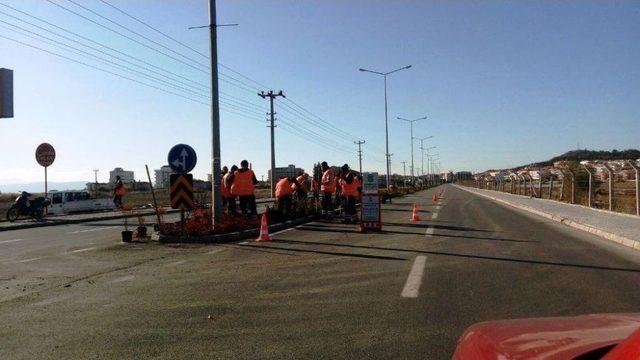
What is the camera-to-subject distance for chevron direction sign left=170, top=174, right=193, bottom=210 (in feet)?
48.3

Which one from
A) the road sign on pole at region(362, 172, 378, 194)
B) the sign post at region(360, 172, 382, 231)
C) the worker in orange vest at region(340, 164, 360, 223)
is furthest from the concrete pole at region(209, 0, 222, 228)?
the worker in orange vest at region(340, 164, 360, 223)

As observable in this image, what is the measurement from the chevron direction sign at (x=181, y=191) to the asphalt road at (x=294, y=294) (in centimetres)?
163

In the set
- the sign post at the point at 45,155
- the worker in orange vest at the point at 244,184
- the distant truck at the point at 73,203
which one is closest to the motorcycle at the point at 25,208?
the sign post at the point at 45,155

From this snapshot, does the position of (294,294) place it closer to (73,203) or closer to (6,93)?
(6,93)

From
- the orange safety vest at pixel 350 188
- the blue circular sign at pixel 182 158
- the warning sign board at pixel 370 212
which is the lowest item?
the warning sign board at pixel 370 212

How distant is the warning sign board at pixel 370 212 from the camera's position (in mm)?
15930

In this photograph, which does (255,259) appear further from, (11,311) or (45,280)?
(11,311)

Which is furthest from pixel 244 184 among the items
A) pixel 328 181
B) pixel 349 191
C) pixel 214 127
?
pixel 328 181

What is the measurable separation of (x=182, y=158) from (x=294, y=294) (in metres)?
8.33

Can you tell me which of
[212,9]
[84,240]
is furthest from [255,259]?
[212,9]

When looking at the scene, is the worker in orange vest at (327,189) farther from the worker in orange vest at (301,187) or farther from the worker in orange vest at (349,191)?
the worker in orange vest at (349,191)

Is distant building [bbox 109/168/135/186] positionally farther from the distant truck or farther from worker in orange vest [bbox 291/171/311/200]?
worker in orange vest [bbox 291/171/311/200]

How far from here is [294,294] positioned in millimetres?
7445

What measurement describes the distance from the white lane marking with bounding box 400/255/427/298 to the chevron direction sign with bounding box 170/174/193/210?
22.1 ft
